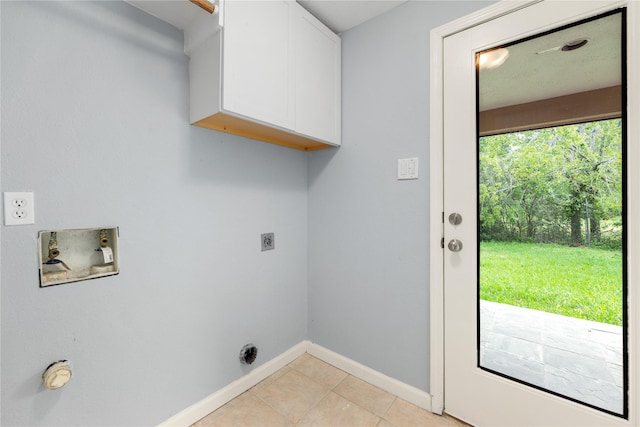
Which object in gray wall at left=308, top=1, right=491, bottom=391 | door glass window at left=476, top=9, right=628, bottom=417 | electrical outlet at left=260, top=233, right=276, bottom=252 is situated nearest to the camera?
door glass window at left=476, top=9, right=628, bottom=417

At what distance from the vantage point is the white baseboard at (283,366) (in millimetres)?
1399

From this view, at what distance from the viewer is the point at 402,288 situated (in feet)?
5.22

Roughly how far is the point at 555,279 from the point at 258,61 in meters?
1.70

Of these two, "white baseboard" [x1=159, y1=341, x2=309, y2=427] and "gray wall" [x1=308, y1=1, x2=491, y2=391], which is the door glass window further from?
"white baseboard" [x1=159, y1=341, x2=309, y2=427]

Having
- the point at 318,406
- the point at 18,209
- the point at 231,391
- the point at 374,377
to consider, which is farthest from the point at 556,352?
the point at 18,209

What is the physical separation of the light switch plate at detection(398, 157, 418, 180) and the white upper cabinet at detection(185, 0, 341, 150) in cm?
47

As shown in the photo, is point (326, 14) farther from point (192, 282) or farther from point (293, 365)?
point (293, 365)

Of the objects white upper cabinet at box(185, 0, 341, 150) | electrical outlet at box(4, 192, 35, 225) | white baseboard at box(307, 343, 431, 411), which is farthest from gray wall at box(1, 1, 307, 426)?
white baseboard at box(307, 343, 431, 411)

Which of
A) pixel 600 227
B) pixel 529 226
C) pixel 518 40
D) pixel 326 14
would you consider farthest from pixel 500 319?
pixel 326 14

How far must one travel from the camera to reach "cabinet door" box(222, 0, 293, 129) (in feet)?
3.93

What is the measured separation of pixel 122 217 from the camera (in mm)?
1182

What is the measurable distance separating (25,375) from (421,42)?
2290 millimetres

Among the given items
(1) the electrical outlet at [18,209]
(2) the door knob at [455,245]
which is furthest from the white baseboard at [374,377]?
(1) the electrical outlet at [18,209]

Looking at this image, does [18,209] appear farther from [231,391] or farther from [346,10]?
[346,10]
